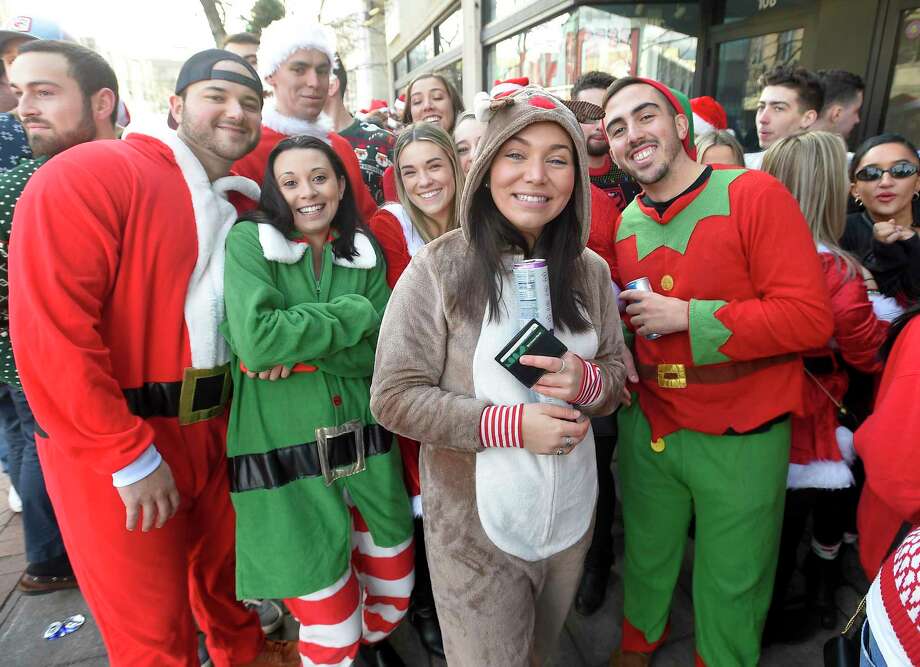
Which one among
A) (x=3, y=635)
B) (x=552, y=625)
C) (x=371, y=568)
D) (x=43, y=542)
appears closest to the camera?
(x=552, y=625)

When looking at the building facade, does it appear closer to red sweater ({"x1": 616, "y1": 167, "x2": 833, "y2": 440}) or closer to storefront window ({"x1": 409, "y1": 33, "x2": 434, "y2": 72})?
red sweater ({"x1": 616, "y1": 167, "x2": 833, "y2": 440})

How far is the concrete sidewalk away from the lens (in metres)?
2.32

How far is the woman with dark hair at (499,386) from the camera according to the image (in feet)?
4.34

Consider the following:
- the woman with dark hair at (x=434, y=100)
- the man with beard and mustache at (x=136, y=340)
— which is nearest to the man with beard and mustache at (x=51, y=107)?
the man with beard and mustache at (x=136, y=340)

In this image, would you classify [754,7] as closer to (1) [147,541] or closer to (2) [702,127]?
(2) [702,127]

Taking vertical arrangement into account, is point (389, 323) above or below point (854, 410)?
above

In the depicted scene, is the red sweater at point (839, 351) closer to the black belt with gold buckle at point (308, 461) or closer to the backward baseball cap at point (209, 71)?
the black belt with gold buckle at point (308, 461)

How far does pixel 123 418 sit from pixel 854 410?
3.00 metres

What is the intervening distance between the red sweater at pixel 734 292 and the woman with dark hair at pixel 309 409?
A: 3.47 feet

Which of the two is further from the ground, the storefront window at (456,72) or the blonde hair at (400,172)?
the storefront window at (456,72)

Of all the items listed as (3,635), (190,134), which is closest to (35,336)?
(190,134)

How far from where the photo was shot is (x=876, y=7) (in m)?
4.06

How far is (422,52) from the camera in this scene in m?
15.1

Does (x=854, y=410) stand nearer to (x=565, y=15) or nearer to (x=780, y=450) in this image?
(x=780, y=450)
